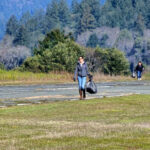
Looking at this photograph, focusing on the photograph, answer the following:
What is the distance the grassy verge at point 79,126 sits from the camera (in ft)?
37.0

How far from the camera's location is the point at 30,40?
191000 millimetres

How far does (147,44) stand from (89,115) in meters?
157

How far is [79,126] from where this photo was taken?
14.5m

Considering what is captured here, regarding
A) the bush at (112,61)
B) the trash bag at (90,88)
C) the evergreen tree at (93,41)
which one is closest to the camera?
the trash bag at (90,88)

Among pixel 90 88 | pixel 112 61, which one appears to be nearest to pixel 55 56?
pixel 112 61

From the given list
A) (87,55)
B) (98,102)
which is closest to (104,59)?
(87,55)

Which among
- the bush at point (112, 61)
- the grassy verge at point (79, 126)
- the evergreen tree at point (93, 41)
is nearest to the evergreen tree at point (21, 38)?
the evergreen tree at point (93, 41)

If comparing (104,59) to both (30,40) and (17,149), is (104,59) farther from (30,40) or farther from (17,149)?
(30,40)

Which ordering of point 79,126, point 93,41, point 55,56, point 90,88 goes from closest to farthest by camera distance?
point 79,126
point 90,88
point 55,56
point 93,41

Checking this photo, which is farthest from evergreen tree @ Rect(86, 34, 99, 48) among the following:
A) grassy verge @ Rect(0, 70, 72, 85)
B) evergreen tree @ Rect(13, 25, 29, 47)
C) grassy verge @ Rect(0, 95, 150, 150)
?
grassy verge @ Rect(0, 95, 150, 150)

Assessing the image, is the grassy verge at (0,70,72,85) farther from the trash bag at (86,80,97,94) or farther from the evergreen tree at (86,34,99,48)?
the evergreen tree at (86,34,99,48)

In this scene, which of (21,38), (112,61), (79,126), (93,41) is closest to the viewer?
(79,126)

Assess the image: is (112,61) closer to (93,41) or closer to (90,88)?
(90,88)

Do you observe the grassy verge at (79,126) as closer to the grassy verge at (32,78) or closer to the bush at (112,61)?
the grassy verge at (32,78)
